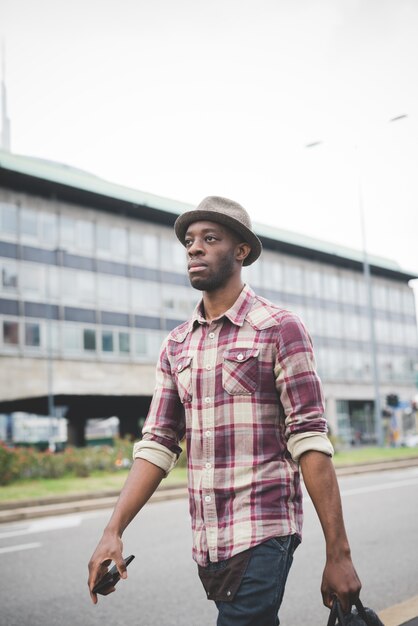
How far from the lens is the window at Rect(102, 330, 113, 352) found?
4259 centimetres

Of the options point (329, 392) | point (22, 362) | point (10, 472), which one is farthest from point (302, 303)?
point (10, 472)

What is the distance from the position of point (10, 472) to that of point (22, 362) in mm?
21529

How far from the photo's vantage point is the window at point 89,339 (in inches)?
1641

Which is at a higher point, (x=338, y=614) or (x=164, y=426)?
(x=164, y=426)

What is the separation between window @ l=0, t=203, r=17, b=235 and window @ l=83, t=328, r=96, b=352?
7174mm

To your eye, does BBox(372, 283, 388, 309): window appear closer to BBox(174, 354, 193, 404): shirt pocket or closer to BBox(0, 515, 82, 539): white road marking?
BBox(0, 515, 82, 539): white road marking

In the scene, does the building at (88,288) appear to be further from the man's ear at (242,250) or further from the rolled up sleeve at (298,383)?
the rolled up sleeve at (298,383)

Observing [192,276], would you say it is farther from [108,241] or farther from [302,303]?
[302,303]

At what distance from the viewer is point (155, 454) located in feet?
8.64

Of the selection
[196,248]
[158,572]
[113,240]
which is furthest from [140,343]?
[196,248]

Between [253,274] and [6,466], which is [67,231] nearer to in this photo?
[253,274]

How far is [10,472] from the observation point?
58.7 feet

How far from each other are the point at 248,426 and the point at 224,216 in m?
0.78

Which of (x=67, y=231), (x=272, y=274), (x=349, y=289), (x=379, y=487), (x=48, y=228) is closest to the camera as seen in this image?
(x=379, y=487)
